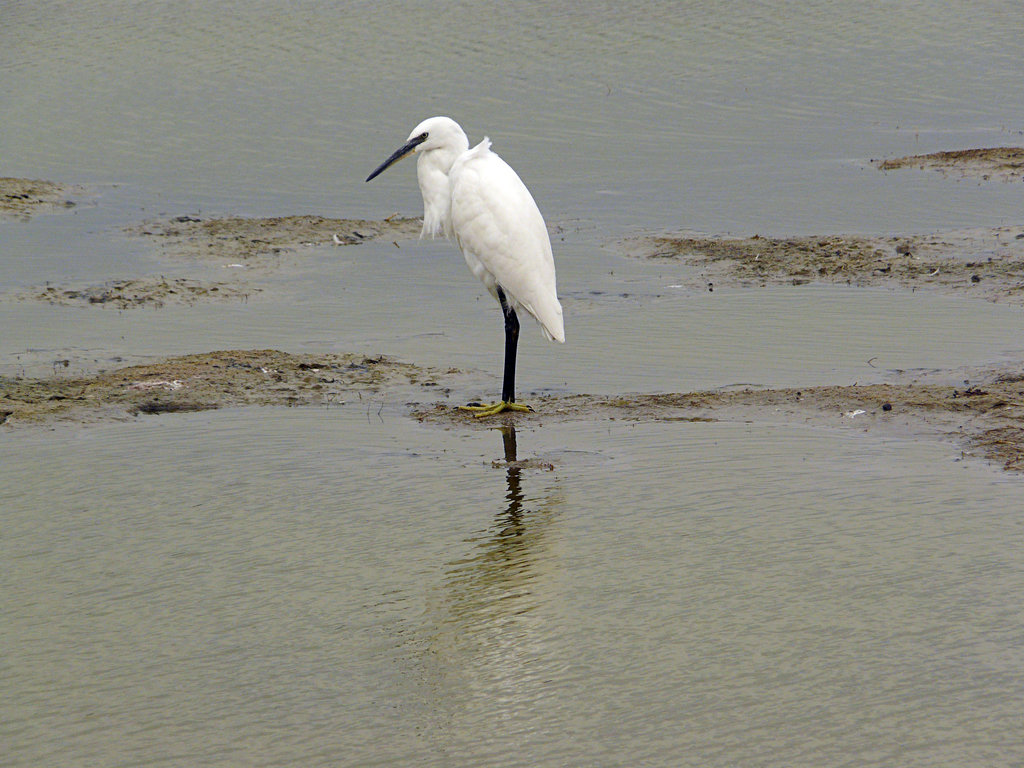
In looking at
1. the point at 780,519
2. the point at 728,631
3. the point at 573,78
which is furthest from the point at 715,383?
the point at 573,78

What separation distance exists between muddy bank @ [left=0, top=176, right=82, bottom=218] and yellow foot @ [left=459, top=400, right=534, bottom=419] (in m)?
7.76

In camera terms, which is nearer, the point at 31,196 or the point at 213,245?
the point at 213,245

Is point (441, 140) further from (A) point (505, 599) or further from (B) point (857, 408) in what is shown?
(A) point (505, 599)

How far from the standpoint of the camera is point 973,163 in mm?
15406

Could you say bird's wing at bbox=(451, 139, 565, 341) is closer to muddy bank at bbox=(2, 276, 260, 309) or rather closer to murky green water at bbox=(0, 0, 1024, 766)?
murky green water at bbox=(0, 0, 1024, 766)

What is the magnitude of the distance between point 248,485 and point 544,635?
201 centimetres

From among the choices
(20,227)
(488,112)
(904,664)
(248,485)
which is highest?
(488,112)

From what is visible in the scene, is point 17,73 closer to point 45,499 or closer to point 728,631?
point 45,499

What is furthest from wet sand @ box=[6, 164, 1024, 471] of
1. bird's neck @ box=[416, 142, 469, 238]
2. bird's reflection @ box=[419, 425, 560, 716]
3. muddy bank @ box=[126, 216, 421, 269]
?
bird's reflection @ box=[419, 425, 560, 716]

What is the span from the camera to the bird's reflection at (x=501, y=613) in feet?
13.5

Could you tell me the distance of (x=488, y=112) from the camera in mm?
19109

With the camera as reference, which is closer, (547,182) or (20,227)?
(20,227)

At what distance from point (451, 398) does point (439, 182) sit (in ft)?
4.44

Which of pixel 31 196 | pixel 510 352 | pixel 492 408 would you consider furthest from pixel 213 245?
pixel 492 408
